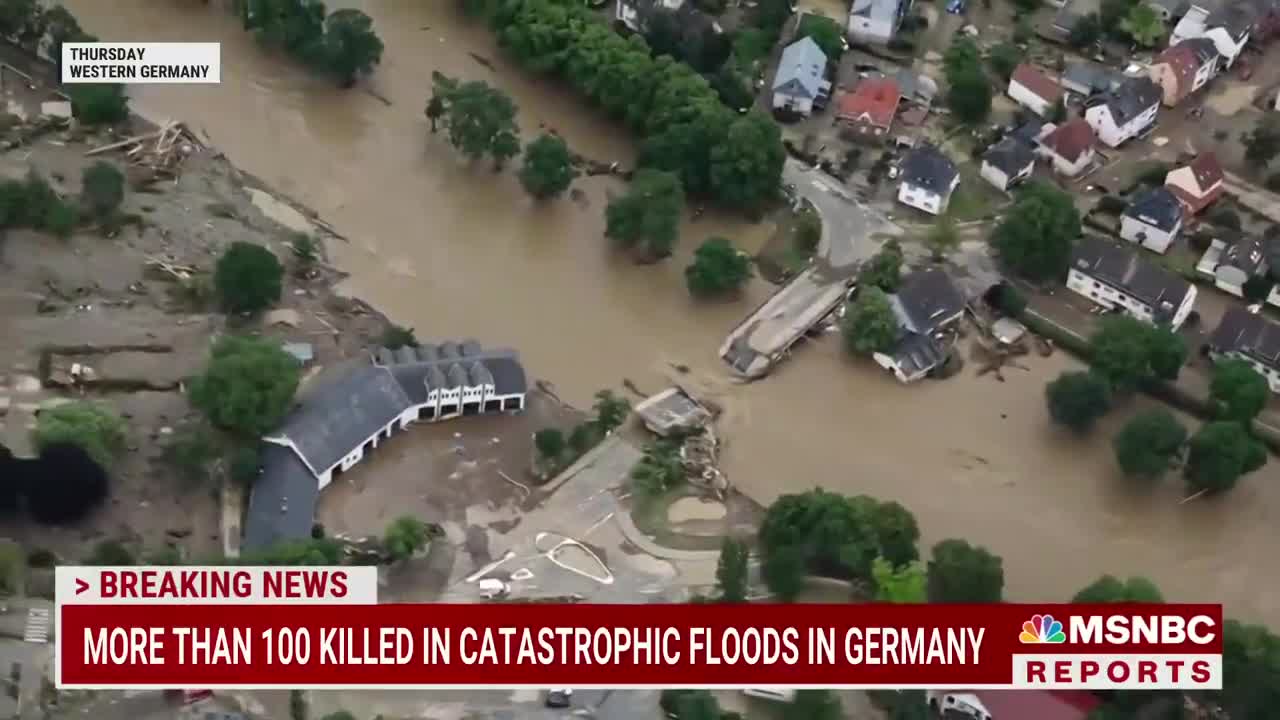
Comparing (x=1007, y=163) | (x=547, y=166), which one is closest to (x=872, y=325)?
(x=1007, y=163)

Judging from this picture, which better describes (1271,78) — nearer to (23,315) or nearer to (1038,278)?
(1038,278)

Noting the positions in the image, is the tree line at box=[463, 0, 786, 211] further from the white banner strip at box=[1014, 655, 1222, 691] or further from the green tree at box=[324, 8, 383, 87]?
the white banner strip at box=[1014, 655, 1222, 691]

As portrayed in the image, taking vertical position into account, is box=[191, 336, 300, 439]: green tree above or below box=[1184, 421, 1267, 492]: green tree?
below

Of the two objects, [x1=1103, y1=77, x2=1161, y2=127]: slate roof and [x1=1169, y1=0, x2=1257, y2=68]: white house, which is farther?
[x1=1169, y1=0, x2=1257, y2=68]: white house

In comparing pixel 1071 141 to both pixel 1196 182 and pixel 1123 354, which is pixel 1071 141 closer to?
pixel 1196 182

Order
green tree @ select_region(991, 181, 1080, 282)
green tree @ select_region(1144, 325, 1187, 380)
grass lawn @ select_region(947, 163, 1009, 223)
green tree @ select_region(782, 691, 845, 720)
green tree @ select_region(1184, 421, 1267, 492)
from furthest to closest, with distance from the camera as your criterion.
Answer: grass lawn @ select_region(947, 163, 1009, 223) < green tree @ select_region(991, 181, 1080, 282) < green tree @ select_region(1144, 325, 1187, 380) < green tree @ select_region(1184, 421, 1267, 492) < green tree @ select_region(782, 691, 845, 720)

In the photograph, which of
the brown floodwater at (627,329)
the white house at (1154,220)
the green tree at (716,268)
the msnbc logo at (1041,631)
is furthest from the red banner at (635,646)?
the white house at (1154,220)

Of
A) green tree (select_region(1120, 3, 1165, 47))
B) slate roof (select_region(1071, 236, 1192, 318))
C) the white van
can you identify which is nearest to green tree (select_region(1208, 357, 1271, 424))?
slate roof (select_region(1071, 236, 1192, 318))


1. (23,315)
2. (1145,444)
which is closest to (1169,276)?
(1145,444)
